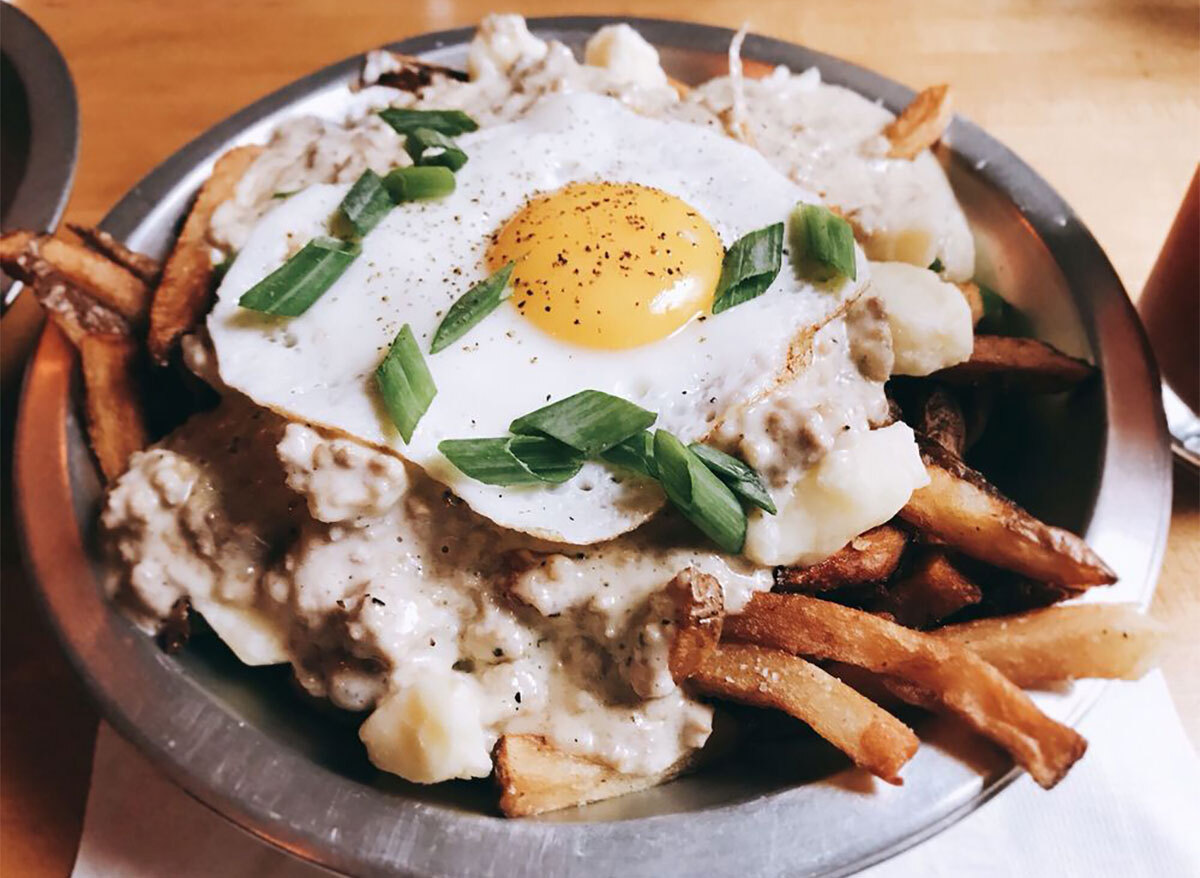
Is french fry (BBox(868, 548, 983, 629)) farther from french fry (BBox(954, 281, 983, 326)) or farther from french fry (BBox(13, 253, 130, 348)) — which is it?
french fry (BBox(13, 253, 130, 348))

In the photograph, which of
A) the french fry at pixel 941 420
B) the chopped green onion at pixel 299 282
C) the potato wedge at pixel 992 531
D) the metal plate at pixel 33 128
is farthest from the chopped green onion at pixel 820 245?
the metal plate at pixel 33 128

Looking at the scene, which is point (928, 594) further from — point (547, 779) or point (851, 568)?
point (547, 779)

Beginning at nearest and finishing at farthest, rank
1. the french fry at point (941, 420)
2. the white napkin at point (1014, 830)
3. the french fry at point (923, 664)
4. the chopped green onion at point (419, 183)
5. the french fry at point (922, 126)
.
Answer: the french fry at point (923, 664) → the white napkin at point (1014, 830) → the french fry at point (941, 420) → the chopped green onion at point (419, 183) → the french fry at point (922, 126)

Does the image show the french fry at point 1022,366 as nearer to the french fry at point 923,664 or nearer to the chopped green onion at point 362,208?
the french fry at point 923,664

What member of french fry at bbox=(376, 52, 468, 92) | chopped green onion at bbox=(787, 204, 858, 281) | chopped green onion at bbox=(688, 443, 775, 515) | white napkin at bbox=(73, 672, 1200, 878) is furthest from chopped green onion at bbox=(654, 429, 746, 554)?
french fry at bbox=(376, 52, 468, 92)

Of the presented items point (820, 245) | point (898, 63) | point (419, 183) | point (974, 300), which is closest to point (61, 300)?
point (419, 183)

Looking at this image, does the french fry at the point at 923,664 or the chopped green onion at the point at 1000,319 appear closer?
the french fry at the point at 923,664
